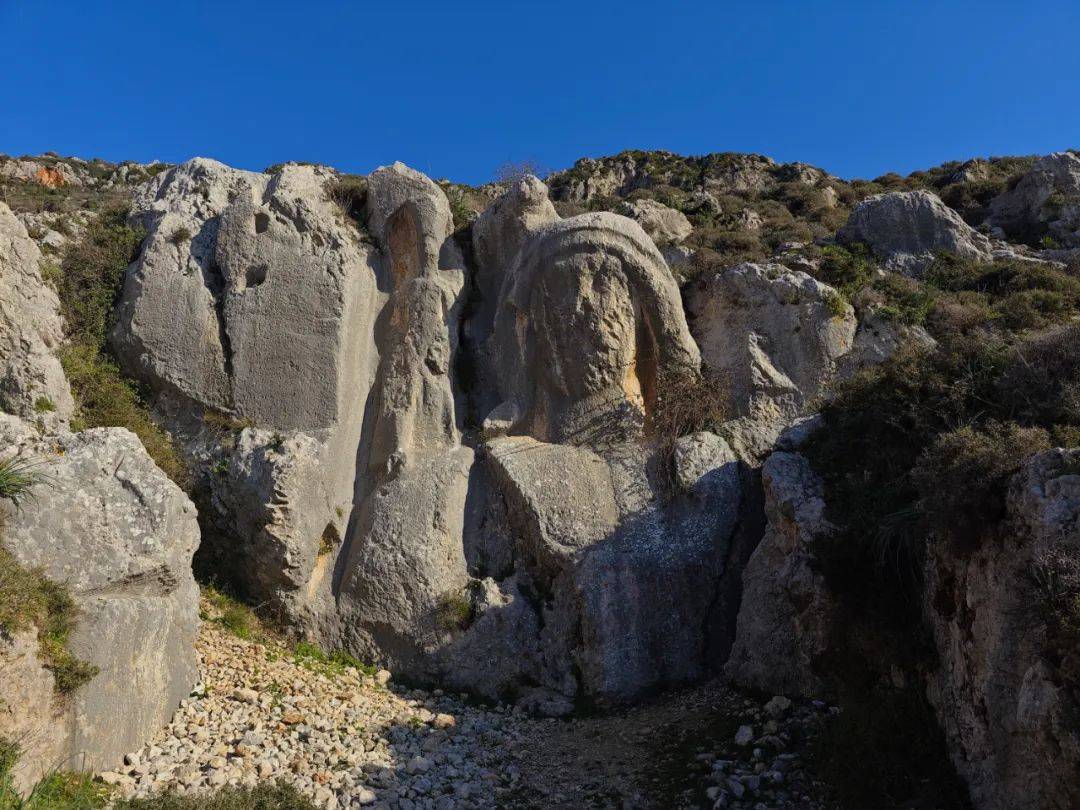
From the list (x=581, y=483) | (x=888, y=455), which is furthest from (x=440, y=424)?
(x=888, y=455)

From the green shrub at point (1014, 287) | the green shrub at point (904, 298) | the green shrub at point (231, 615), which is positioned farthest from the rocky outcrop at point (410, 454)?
the green shrub at point (1014, 287)

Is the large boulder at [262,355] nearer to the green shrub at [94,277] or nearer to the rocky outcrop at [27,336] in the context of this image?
the green shrub at [94,277]

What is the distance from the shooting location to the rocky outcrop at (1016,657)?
477 centimetres

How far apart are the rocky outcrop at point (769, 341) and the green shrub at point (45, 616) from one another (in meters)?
7.61

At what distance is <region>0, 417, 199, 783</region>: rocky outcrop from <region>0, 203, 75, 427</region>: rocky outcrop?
1.67 metres

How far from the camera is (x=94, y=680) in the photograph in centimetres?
675

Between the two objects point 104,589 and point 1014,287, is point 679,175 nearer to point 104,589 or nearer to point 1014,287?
point 1014,287

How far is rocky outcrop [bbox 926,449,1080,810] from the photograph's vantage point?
15.6 feet

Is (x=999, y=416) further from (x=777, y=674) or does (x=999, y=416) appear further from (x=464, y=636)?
(x=464, y=636)

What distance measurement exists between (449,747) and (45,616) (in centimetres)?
361

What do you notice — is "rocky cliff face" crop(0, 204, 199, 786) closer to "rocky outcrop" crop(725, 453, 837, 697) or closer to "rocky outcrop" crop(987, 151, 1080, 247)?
"rocky outcrop" crop(725, 453, 837, 697)

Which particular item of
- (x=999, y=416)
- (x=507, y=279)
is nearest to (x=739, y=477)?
(x=999, y=416)

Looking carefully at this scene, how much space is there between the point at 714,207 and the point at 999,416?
12641 millimetres

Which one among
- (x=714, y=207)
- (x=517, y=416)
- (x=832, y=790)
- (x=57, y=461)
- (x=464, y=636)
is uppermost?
(x=714, y=207)
